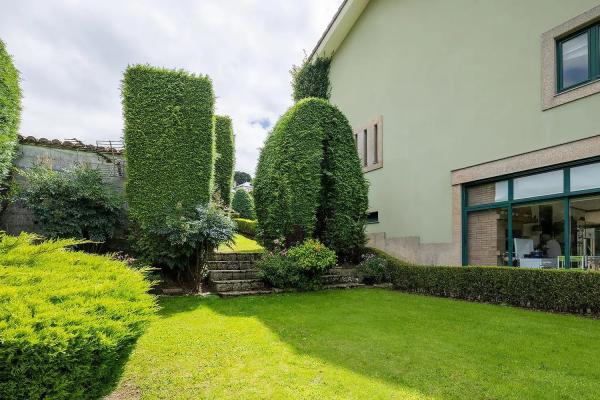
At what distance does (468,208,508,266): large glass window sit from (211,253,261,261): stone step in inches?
224

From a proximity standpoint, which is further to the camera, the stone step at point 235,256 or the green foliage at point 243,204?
the green foliage at point 243,204

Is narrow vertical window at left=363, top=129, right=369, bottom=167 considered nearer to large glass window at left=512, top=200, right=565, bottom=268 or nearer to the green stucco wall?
the green stucco wall

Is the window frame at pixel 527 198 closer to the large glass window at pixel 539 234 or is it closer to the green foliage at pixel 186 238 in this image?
the large glass window at pixel 539 234

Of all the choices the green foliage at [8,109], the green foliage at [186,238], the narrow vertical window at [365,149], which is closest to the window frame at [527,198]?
the narrow vertical window at [365,149]

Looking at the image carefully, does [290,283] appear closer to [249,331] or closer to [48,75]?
[249,331]

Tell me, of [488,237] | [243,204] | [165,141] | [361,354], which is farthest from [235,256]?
[243,204]

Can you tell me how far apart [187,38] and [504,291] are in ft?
31.0

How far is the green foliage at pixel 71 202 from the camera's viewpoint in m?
6.64

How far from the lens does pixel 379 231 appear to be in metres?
11.9

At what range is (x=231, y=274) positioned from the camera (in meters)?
7.84

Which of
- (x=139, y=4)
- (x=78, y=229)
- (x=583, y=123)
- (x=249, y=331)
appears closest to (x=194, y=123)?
(x=139, y=4)

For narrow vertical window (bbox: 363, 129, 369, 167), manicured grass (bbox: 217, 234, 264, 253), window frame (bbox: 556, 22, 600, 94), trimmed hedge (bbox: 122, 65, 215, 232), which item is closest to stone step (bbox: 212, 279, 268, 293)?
manicured grass (bbox: 217, 234, 264, 253)

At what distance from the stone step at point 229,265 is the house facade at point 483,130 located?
16.9 feet

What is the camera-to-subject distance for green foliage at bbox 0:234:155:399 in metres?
1.71
